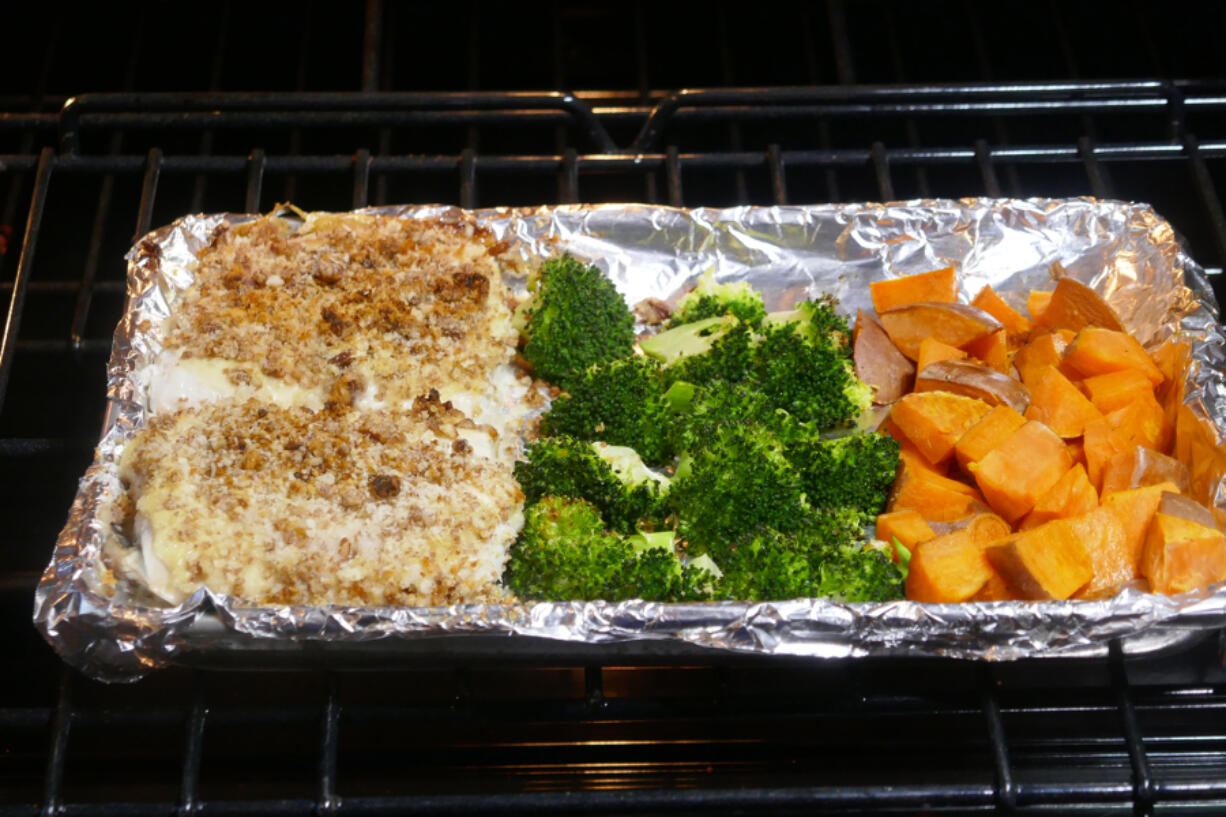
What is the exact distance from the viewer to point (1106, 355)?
239 cm

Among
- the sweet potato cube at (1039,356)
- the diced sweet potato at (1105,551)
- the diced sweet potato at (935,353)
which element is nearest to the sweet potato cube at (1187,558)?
the diced sweet potato at (1105,551)

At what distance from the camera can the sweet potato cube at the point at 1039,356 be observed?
2459mm

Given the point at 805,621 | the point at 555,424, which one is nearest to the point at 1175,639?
the point at 805,621

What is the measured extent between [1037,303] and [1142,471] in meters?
0.65

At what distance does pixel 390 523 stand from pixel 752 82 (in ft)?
9.09

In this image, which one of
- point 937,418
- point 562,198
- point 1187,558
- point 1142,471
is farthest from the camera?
point 562,198

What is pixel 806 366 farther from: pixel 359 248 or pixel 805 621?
pixel 359 248

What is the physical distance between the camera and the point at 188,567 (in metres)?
1.98

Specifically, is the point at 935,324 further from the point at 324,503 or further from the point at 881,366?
the point at 324,503

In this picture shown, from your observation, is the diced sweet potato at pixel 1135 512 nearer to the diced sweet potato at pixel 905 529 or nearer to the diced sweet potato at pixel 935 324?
the diced sweet potato at pixel 905 529

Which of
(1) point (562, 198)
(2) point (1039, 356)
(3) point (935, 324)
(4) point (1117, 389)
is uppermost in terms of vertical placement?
(1) point (562, 198)

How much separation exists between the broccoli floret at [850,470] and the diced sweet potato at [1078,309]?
0.64 m

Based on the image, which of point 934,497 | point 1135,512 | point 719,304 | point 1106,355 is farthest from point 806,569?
point 1106,355

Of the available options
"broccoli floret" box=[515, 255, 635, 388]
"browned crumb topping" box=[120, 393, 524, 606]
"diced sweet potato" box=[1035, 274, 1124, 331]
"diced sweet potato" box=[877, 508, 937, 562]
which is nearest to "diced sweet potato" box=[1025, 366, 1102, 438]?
"diced sweet potato" box=[1035, 274, 1124, 331]
